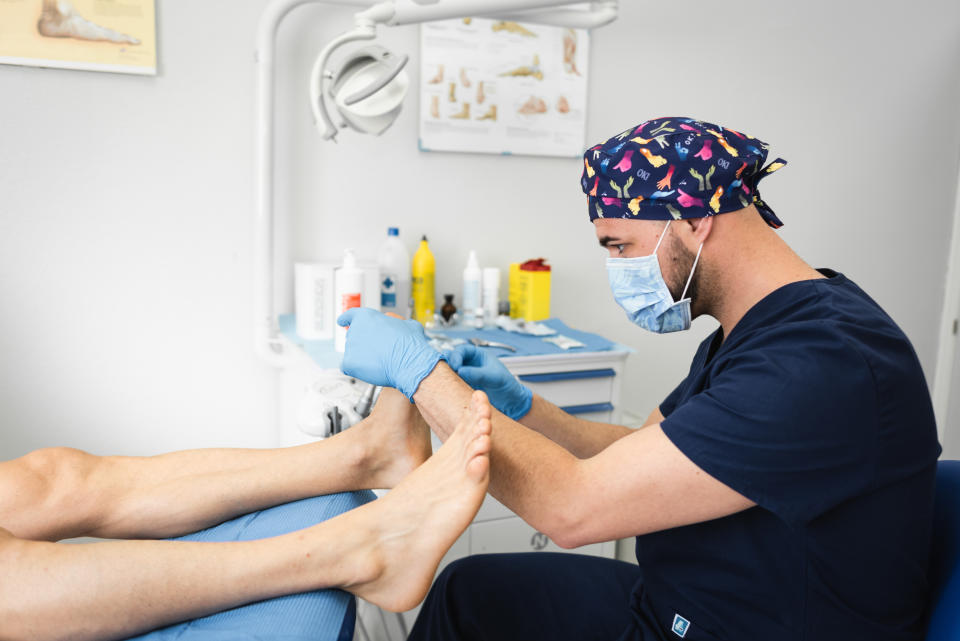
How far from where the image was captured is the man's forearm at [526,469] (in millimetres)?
853

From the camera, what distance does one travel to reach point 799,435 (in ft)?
2.47

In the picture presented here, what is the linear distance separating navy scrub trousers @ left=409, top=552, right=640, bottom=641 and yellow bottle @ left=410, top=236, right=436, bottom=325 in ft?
2.98

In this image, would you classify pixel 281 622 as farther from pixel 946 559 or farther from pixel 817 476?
pixel 946 559

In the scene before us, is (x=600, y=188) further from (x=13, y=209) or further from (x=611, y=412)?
(x=13, y=209)

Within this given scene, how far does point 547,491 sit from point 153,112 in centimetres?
144

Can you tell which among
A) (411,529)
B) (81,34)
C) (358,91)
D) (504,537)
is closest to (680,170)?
(411,529)

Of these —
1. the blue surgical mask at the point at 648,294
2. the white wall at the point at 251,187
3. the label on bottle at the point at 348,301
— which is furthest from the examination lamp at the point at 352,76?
the blue surgical mask at the point at 648,294

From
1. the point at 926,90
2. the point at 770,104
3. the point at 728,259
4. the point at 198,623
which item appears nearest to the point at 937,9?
the point at 926,90

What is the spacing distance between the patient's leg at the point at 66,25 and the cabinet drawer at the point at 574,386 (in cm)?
127

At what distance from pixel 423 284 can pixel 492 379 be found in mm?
843

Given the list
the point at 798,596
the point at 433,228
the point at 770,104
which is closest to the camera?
the point at 798,596

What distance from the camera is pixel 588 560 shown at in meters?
1.16

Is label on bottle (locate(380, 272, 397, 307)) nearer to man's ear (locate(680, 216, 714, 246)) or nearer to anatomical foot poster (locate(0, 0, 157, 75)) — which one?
anatomical foot poster (locate(0, 0, 157, 75))

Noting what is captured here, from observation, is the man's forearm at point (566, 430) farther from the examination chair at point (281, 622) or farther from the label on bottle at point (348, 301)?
the label on bottle at point (348, 301)
